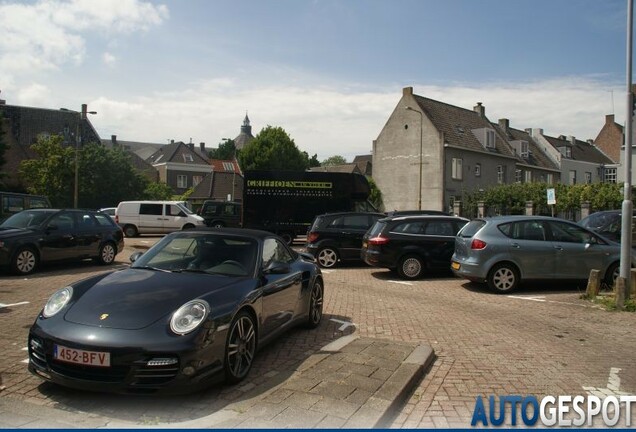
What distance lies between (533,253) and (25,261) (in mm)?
10943

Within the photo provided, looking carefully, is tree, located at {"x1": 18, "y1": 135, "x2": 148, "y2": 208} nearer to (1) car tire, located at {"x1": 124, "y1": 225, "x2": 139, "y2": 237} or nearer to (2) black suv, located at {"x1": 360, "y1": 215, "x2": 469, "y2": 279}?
(1) car tire, located at {"x1": 124, "y1": 225, "x2": 139, "y2": 237}

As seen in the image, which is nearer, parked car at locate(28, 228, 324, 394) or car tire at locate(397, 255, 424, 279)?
parked car at locate(28, 228, 324, 394)

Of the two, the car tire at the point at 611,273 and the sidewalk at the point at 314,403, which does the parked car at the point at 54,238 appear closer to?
the sidewalk at the point at 314,403

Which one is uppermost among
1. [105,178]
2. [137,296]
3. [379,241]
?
[105,178]

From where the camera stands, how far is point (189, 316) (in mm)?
4305

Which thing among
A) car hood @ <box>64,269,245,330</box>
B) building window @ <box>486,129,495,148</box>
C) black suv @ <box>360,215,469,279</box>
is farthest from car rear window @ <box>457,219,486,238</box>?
building window @ <box>486,129,495,148</box>

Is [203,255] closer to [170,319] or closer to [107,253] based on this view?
[170,319]

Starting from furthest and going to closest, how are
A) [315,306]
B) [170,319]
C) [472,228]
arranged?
[472,228] → [315,306] → [170,319]

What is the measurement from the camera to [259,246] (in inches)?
227

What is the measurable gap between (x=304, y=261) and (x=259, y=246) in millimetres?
1464

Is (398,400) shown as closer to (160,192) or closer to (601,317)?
(601,317)

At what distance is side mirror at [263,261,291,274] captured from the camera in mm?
5634

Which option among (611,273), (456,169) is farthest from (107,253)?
(456,169)

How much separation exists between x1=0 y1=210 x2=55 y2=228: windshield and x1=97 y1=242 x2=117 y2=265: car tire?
1775 millimetres
